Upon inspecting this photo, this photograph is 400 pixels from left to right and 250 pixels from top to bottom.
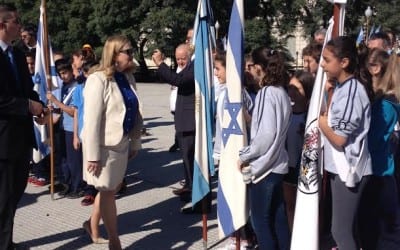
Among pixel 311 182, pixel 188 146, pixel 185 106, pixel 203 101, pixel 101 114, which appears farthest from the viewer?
pixel 188 146

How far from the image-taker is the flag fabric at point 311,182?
365 cm

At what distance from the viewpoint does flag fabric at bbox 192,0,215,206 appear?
15.5 ft

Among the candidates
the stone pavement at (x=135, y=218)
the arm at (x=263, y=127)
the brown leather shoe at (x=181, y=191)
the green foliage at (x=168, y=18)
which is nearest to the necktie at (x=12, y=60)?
the stone pavement at (x=135, y=218)

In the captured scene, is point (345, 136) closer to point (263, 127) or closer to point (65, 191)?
point (263, 127)

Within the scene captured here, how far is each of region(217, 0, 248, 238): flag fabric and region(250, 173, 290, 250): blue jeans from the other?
0.46 ft

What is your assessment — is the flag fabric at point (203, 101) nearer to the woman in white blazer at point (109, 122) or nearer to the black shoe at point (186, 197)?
the woman in white blazer at point (109, 122)

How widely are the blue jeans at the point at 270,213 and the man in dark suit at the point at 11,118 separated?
193 cm

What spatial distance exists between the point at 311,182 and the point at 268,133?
17.4 inches

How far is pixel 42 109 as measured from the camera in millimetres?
4484

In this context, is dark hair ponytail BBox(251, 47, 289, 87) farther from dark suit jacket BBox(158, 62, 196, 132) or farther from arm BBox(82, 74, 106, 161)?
dark suit jacket BBox(158, 62, 196, 132)

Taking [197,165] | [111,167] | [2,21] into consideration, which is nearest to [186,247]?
[197,165]

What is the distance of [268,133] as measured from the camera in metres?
3.72

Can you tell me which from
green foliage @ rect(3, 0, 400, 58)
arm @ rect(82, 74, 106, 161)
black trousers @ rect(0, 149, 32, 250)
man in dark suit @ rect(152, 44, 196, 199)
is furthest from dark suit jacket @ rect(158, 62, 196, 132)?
green foliage @ rect(3, 0, 400, 58)

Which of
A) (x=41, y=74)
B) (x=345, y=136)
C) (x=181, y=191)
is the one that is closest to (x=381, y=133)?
(x=345, y=136)
